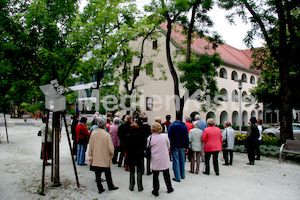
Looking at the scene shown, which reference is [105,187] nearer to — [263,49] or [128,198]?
[128,198]

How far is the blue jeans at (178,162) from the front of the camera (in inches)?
271

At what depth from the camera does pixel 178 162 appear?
22.6ft

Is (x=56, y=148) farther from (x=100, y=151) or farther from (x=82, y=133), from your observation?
(x=82, y=133)

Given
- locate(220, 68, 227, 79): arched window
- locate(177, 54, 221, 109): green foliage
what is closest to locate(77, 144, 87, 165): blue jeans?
locate(177, 54, 221, 109): green foliage

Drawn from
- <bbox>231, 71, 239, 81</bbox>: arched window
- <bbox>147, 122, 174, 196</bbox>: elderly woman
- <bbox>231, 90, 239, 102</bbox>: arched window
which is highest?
<bbox>231, 71, 239, 81</bbox>: arched window

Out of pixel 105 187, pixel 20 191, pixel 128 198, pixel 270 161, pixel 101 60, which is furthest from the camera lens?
pixel 270 161

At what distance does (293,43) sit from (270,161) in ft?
19.5

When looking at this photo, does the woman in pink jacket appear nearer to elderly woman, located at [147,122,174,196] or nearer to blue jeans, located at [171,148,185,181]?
blue jeans, located at [171,148,185,181]

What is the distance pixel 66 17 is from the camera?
6.94 meters

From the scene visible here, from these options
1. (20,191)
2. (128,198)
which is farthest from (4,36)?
(128,198)

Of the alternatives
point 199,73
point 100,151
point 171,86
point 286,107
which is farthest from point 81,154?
point 171,86

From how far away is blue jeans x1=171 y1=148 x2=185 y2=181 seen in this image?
22.6 feet

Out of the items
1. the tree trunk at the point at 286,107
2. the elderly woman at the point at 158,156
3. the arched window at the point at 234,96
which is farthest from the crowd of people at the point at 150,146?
the arched window at the point at 234,96

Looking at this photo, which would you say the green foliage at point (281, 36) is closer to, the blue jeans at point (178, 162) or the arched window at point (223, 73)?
the blue jeans at point (178, 162)
